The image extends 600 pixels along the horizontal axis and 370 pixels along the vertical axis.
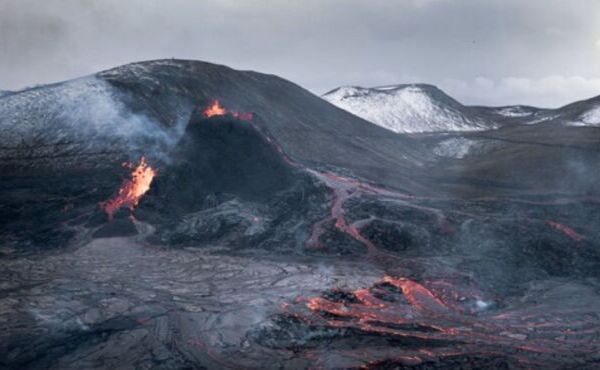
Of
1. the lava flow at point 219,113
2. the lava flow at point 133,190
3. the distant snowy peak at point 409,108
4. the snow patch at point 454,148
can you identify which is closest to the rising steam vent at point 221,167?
the lava flow at point 219,113

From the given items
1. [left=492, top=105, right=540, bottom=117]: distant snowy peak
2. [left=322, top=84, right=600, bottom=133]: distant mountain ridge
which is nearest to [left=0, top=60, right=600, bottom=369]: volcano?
[left=322, top=84, right=600, bottom=133]: distant mountain ridge

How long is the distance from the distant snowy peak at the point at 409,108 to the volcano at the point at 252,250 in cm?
5656

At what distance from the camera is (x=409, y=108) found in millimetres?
105562

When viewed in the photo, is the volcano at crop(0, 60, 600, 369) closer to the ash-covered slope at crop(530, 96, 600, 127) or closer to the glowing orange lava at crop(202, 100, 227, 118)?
the glowing orange lava at crop(202, 100, 227, 118)

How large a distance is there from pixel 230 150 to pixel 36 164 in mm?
14358

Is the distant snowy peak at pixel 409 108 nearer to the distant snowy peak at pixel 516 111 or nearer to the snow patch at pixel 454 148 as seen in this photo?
the distant snowy peak at pixel 516 111

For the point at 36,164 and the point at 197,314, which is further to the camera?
the point at 36,164

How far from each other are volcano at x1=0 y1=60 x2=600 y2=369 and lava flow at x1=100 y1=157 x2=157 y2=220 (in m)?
0.13

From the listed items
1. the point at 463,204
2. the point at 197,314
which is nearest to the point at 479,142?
the point at 463,204

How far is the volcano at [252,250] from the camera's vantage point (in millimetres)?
12148

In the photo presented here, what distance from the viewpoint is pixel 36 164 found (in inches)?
1233

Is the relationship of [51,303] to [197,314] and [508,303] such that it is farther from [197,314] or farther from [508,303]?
[508,303]

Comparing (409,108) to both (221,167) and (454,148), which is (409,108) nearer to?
(454,148)

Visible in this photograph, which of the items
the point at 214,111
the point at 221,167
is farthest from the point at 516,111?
the point at 221,167
